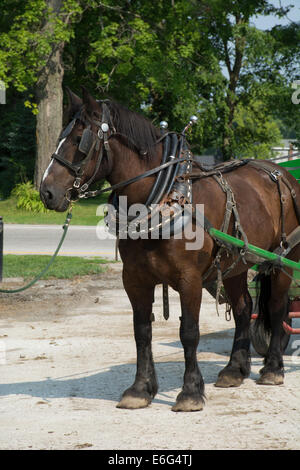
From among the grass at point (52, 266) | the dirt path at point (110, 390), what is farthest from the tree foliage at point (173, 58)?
the dirt path at point (110, 390)

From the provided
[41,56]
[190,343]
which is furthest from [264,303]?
[41,56]

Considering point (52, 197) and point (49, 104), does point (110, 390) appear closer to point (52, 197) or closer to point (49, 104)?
point (52, 197)

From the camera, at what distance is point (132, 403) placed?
5.38 meters

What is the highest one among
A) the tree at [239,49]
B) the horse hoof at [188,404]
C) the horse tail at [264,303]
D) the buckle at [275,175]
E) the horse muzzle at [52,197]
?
the tree at [239,49]

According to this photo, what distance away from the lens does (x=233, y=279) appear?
652 cm

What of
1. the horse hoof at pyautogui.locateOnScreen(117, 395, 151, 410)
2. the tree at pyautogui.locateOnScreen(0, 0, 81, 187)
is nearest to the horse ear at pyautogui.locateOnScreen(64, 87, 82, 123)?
the horse hoof at pyautogui.locateOnScreen(117, 395, 151, 410)

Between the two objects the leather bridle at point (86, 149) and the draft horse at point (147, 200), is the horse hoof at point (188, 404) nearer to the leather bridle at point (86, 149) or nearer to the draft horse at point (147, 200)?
the draft horse at point (147, 200)

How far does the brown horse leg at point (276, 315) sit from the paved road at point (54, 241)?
25.2ft

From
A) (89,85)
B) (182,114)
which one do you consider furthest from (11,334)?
(89,85)

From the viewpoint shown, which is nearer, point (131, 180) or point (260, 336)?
point (131, 180)

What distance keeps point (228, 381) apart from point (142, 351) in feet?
3.15

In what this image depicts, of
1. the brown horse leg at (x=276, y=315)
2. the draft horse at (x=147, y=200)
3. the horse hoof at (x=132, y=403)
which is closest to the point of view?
the draft horse at (x=147, y=200)

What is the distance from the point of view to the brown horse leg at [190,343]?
5.21 metres

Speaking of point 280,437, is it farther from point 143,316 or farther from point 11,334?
point 11,334
